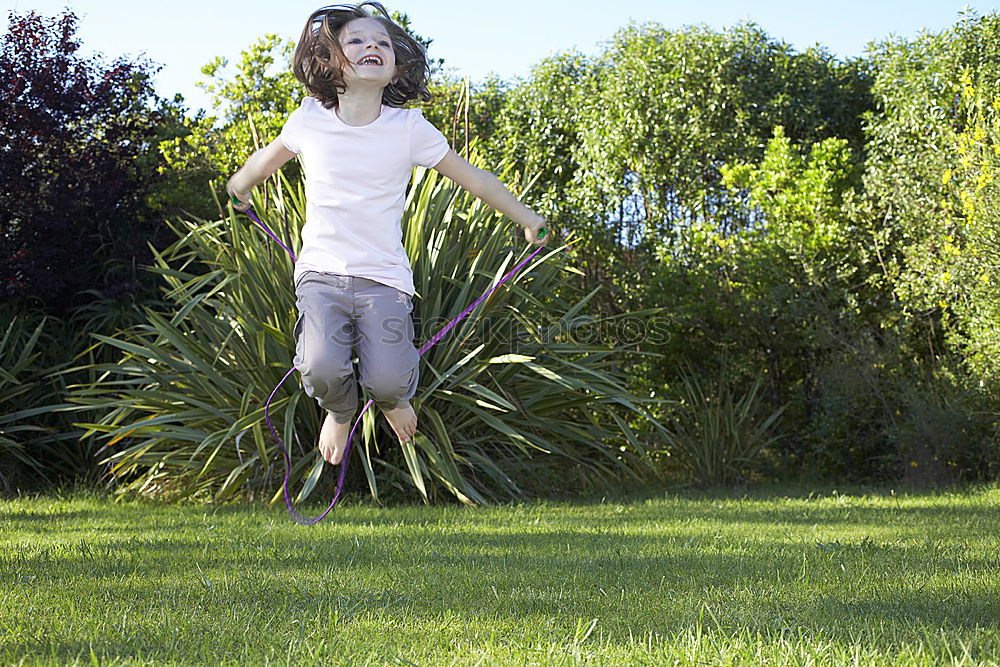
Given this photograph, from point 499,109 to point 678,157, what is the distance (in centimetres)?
228

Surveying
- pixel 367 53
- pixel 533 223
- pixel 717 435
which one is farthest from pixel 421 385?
pixel 367 53

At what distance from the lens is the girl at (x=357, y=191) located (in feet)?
12.3

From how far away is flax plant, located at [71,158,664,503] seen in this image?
6.52m

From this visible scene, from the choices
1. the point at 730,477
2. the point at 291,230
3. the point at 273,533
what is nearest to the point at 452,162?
the point at 273,533

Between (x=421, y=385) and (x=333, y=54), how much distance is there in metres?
3.21

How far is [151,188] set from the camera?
8.67m

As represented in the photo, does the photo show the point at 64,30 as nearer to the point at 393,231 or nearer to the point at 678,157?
the point at 678,157

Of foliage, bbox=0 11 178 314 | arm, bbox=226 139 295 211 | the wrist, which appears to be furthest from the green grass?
foliage, bbox=0 11 178 314

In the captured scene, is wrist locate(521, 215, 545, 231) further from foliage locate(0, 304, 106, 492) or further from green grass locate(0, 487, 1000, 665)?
foliage locate(0, 304, 106, 492)

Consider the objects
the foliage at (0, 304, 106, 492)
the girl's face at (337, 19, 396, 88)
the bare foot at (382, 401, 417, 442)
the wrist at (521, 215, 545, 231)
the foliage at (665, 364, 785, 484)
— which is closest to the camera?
the girl's face at (337, 19, 396, 88)

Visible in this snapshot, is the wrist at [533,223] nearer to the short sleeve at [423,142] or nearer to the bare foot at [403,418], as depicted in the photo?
the short sleeve at [423,142]

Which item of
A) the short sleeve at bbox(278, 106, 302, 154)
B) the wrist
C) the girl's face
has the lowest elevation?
the wrist

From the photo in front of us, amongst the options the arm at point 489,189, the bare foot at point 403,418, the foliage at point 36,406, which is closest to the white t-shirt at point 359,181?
the arm at point 489,189

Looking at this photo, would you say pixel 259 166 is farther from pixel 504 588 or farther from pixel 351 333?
pixel 504 588
